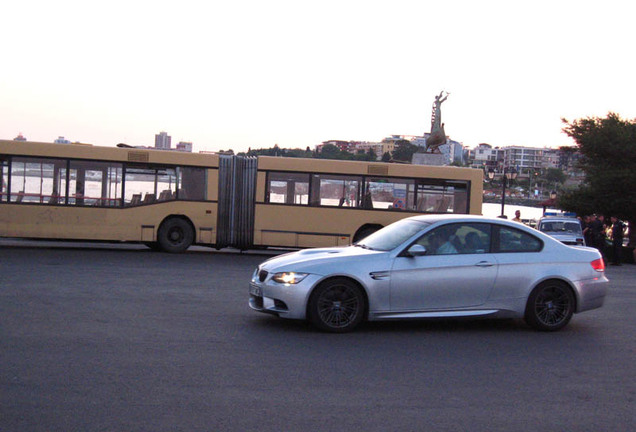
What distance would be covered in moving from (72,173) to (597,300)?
48.2 ft

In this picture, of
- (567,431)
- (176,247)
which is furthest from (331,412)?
(176,247)

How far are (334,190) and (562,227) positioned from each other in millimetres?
8985

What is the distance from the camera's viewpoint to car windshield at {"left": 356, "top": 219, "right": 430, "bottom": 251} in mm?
9594

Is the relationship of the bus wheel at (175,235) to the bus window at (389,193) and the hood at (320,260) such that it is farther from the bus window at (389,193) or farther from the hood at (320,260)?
the hood at (320,260)

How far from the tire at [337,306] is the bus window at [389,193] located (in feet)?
40.3

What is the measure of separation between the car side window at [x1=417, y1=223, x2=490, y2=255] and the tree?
98.2ft

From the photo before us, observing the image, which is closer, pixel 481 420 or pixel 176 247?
pixel 481 420

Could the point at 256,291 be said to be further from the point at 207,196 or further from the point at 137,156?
the point at 137,156

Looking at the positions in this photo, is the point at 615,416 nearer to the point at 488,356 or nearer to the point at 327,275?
the point at 488,356

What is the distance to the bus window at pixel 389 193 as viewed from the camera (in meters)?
21.4

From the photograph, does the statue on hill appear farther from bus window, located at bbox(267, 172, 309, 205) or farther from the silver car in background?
bus window, located at bbox(267, 172, 309, 205)

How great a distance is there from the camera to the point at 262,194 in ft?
68.9

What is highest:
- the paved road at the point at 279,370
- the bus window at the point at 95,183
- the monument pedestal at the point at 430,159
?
the monument pedestal at the point at 430,159

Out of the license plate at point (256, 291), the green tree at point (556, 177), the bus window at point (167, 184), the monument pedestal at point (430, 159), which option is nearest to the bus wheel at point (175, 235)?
the bus window at point (167, 184)
